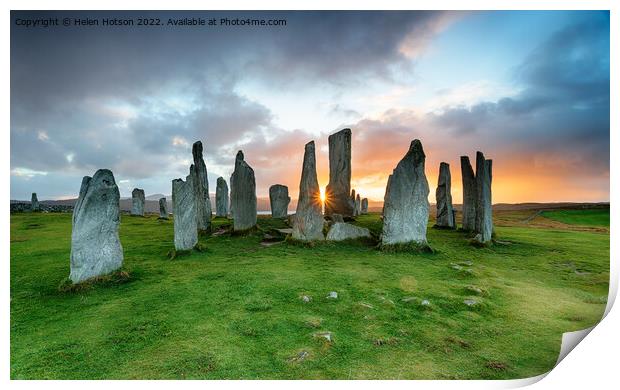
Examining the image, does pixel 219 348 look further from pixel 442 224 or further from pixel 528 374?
pixel 442 224

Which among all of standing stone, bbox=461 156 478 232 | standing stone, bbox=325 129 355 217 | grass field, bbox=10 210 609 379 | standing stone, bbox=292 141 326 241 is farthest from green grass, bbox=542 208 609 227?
standing stone, bbox=292 141 326 241

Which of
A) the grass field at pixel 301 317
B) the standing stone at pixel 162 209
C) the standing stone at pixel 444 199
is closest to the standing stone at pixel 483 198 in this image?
the grass field at pixel 301 317

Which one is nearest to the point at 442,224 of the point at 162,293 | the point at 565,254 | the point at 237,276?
the point at 565,254

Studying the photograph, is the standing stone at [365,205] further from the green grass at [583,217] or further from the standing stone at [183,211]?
the standing stone at [183,211]

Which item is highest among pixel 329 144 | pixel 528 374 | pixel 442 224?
pixel 329 144

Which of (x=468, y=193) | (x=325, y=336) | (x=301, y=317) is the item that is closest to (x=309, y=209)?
(x=301, y=317)

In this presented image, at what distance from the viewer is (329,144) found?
67.1 ft

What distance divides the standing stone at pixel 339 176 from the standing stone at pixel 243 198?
16.5ft

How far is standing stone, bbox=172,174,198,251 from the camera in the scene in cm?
1172

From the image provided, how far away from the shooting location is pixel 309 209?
1355 centimetres

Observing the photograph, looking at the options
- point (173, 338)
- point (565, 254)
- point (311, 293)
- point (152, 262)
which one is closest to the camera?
point (173, 338)

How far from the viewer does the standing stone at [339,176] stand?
1969cm

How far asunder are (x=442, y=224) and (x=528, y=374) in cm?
1476

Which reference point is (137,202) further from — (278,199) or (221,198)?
(278,199)
